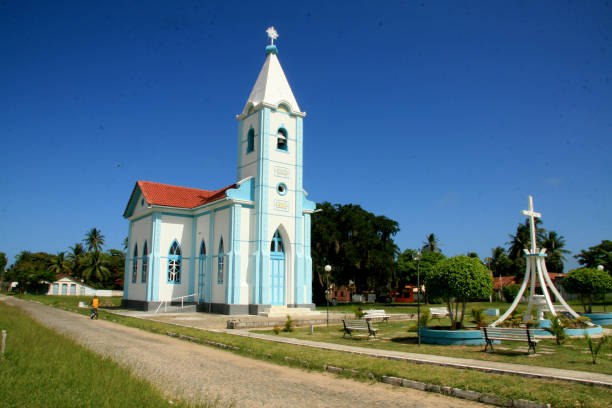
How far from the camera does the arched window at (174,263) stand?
3341cm

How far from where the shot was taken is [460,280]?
14852mm

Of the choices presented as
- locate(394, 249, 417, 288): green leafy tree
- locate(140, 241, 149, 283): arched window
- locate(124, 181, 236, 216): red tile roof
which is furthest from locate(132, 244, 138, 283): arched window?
locate(394, 249, 417, 288): green leafy tree

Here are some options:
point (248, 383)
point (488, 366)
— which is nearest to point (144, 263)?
point (248, 383)

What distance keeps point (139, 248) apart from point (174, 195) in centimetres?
493

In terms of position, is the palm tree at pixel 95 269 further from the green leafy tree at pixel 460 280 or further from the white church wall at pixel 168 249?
the green leafy tree at pixel 460 280

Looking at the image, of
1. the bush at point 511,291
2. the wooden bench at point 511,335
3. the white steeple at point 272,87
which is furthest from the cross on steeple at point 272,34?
the bush at point 511,291

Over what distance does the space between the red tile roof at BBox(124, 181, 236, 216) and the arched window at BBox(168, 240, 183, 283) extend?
308cm

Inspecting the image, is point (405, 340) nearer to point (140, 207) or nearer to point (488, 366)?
point (488, 366)

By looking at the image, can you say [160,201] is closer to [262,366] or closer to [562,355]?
[262,366]

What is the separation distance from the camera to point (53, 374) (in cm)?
853

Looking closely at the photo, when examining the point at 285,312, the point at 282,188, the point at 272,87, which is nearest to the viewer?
the point at 285,312

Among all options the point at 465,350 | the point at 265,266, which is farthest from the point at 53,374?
the point at 265,266

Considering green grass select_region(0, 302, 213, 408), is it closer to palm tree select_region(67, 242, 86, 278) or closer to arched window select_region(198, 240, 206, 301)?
arched window select_region(198, 240, 206, 301)

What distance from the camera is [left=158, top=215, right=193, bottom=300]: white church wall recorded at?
108ft
